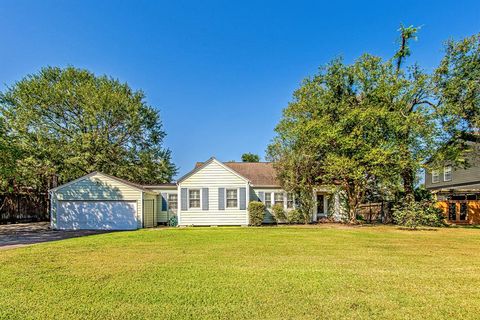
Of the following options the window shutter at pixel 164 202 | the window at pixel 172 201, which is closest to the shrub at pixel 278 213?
the window at pixel 172 201

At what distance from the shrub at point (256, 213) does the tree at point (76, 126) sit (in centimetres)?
1303

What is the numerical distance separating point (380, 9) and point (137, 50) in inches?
608

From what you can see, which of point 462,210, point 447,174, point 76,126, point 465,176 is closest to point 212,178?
point 76,126

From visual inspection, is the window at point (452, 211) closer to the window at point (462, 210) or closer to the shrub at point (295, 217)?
the window at point (462, 210)

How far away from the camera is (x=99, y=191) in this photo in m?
18.1

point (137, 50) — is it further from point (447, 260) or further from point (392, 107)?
point (447, 260)

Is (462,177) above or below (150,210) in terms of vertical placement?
above

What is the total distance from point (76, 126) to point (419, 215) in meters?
27.4

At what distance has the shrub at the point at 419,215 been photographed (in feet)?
51.2

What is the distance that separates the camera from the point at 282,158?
1931cm

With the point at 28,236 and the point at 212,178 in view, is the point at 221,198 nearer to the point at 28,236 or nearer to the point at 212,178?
the point at 212,178

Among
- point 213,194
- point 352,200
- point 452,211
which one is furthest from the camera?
point 452,211

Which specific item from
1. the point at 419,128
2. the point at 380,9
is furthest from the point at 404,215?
the point at 380,9

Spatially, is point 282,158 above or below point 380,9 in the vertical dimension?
below
